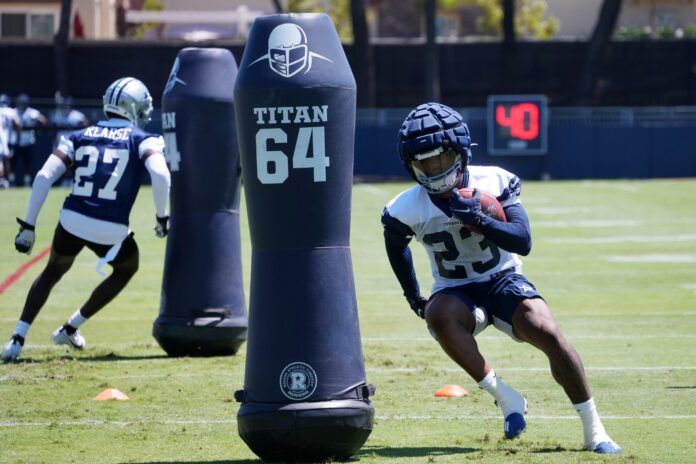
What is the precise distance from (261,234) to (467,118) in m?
27.9

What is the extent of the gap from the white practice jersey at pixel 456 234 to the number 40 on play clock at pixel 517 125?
26840 mm

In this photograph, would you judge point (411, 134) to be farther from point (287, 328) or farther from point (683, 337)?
point (683, 337)

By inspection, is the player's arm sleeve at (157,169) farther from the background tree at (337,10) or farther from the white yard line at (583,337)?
the background tree at (337,10)

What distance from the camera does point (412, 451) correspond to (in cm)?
622

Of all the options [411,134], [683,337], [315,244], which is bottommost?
[683,337]

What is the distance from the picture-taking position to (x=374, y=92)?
39.4 m

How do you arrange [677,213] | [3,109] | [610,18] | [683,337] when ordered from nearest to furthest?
[683,337], [677,213], [3,109], [610,18]

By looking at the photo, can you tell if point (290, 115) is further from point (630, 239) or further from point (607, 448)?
point (630, 239)

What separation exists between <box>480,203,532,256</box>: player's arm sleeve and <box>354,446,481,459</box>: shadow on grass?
96 centimetres

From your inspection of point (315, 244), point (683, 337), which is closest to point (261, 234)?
point (315, 244)

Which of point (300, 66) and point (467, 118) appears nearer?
point (300, 66)

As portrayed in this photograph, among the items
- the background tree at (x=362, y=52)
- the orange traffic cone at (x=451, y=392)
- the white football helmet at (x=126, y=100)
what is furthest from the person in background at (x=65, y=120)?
the orange traffic cone at (x=451, y=392)

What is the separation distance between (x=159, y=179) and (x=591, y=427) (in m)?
4.04

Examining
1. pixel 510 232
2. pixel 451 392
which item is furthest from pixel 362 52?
pixel 510 232
